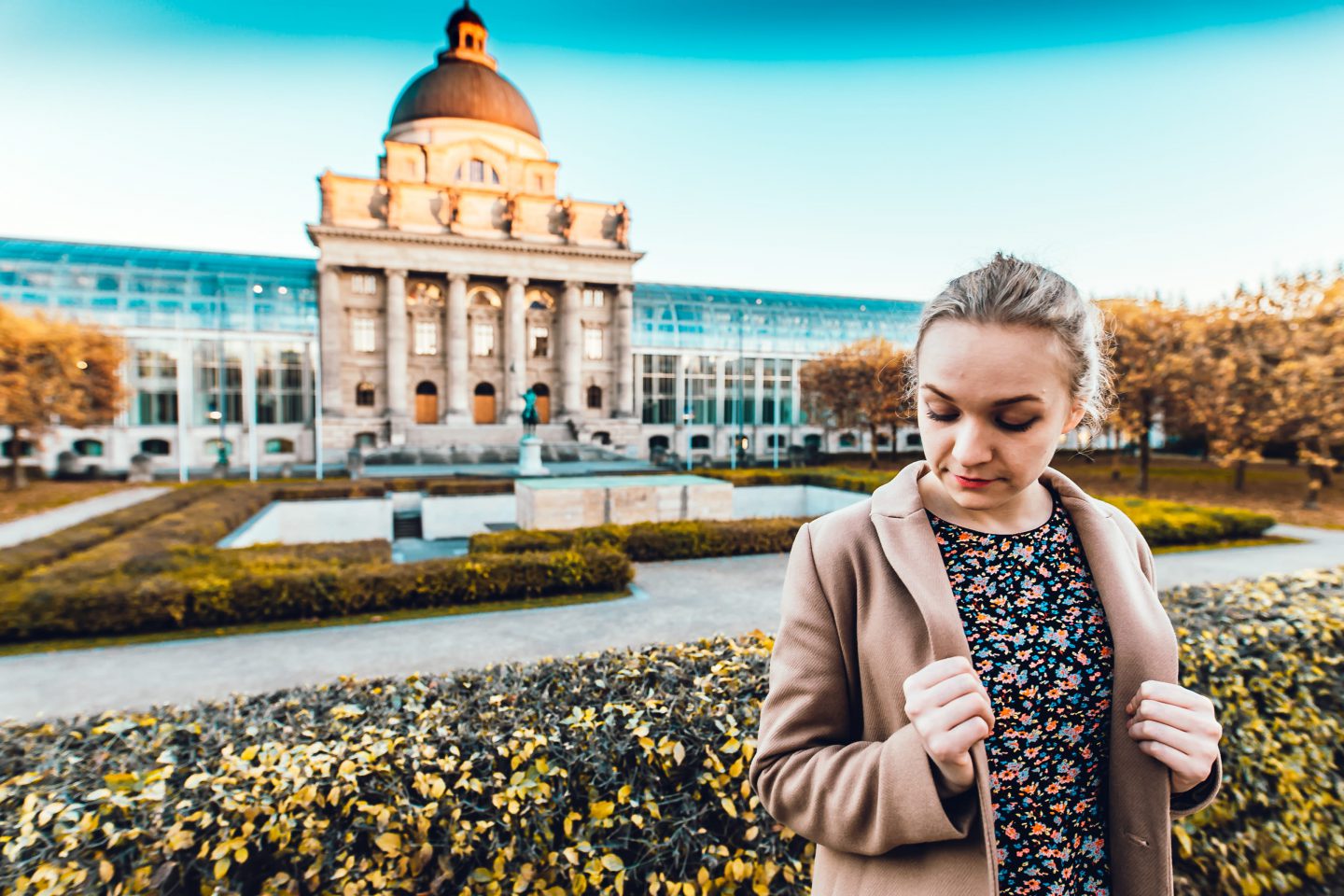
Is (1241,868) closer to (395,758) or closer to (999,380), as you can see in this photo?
(999,380)

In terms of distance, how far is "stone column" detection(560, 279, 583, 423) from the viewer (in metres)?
50.5

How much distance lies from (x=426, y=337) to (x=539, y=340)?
824 cm

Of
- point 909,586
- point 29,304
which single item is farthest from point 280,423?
point 909,586

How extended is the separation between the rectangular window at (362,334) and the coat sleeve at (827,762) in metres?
51.4

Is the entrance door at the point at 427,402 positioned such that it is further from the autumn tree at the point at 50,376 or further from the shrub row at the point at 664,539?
the shrub row at the point at 664,539

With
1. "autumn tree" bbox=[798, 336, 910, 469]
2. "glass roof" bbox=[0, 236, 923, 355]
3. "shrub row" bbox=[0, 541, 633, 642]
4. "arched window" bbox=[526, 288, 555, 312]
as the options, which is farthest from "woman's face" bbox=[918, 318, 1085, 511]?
"arched window" bbox=[526, 288, 555, 312]

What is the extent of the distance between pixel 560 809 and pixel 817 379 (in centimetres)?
3926

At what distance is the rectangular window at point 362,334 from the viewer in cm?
4747

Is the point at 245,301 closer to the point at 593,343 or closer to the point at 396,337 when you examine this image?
the point at 396,337

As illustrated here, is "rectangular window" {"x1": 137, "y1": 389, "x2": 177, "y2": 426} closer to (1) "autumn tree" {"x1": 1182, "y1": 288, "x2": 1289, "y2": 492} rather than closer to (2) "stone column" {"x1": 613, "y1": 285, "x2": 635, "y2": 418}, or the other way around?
(2) "stone column" {"x1": 613, "y1": 285, "x2": 635, "y2": 418}

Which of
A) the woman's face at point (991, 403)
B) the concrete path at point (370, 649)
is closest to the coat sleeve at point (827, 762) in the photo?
the woman's face at point (991, 403)

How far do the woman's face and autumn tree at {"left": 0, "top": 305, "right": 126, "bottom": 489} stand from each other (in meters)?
35.1

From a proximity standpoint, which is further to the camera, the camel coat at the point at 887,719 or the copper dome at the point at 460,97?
the copper dome at the point at 460,97

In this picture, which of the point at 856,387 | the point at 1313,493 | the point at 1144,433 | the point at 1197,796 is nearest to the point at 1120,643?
the point at 1197,796
